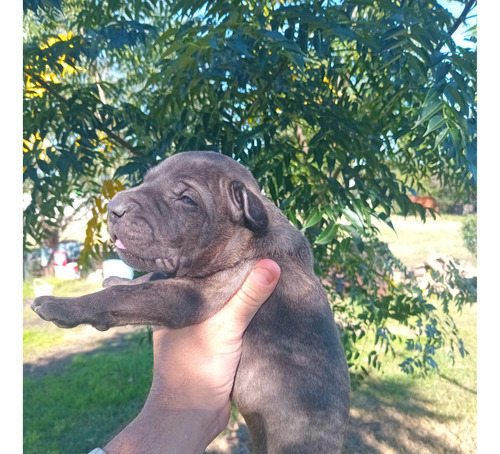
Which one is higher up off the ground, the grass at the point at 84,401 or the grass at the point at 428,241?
the grass at the point at 428,241

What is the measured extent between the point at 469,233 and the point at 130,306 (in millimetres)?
12751

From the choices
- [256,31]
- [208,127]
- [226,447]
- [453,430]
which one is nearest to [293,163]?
[208,127]

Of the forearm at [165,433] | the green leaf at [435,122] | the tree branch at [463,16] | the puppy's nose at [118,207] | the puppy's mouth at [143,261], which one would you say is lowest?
the forearm at [165,433]

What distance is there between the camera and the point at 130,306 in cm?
217

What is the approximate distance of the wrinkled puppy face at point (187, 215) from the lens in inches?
84.0

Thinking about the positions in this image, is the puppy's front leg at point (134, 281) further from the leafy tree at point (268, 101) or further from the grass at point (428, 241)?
the grass at point (428, 241)

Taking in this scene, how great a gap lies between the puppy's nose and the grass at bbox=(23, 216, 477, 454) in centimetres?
316

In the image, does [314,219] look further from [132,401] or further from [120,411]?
Answer: [132,401]

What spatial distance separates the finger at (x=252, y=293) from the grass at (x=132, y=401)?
285 centimetres

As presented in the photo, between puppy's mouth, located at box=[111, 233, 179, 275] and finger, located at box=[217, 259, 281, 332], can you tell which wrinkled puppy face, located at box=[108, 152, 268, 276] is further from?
finger, located at box=[217, 259, 281, 332]

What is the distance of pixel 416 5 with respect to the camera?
3.14 meters

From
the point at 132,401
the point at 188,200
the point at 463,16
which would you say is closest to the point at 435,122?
the point at 188,200

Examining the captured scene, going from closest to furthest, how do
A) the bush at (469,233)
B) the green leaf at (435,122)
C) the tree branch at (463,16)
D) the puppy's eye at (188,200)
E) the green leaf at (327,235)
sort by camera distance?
1. the green leaf at (435,122)
2. the puppy's eye at (188,200)
3. the green leaf at (327,235)
4. the tree branch at (463,16)
5. the bush at (469,233)

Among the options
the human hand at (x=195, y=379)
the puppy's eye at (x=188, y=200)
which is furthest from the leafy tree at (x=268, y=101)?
the puppy's eye at (x=188, y=200)
